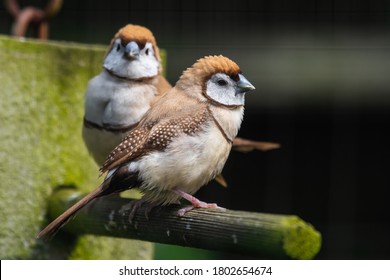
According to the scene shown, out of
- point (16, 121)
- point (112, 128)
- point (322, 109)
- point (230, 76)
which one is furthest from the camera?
point (322, 109)

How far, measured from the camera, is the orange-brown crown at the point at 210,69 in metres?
1.62

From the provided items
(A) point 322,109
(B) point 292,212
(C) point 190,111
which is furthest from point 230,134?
(A) point 322,109

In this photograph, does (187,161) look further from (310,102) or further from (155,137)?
(310,102)

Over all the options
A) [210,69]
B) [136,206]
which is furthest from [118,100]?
[210,69]

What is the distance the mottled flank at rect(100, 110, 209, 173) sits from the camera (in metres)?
1.68

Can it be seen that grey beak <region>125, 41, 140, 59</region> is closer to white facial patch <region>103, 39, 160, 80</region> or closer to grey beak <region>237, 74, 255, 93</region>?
white facial patch <region>103, 39, 160, 80</region>

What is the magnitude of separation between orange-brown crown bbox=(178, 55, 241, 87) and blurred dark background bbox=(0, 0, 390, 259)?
210 centimetres

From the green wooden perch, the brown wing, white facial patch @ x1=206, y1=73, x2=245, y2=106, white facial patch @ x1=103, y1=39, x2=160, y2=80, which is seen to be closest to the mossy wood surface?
the green wooden perch

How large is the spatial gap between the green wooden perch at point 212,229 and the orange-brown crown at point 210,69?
0.79 feet

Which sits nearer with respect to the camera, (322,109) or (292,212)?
(292,212)

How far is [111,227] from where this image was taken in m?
1.96

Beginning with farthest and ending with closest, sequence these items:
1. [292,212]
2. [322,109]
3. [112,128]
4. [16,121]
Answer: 1. [322,109]
2. [292,212]
3. [16,121]
4. [112,128]

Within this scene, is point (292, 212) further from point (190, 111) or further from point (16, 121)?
point (190, 111)
